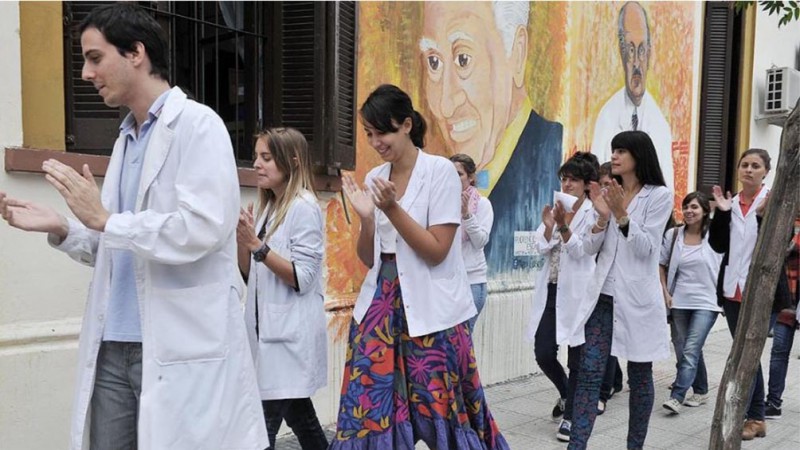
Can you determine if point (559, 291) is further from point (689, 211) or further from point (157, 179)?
point (157, 179)

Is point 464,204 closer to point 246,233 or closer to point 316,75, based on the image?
point 316,75

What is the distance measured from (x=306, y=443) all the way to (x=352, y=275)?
2071mm

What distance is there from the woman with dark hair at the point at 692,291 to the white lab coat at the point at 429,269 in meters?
3.32

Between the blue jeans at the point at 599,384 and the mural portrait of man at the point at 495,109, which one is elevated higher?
the mural portrait of man at the point at 495,109

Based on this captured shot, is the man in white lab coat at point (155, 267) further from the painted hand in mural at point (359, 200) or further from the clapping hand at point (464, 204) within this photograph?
the clapping hand at point (464, 204)

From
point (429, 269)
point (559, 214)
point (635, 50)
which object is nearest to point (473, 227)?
point (559, 214)

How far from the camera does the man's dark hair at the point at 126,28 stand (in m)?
2.15

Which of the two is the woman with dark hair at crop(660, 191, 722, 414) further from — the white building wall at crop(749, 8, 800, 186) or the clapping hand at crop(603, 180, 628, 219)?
the white building wall at crop(749, 8, 800, 186)

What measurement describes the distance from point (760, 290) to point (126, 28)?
2.30 meters

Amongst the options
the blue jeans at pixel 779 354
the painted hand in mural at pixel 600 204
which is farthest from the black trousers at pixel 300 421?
the blue jeans at pixel 779 354

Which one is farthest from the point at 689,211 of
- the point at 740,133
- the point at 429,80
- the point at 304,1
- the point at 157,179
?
the point at 740,133

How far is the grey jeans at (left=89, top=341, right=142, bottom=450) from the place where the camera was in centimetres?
222

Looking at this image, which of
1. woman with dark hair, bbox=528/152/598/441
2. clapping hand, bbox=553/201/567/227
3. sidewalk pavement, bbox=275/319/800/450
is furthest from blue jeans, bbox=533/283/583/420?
clapping hand, bbox=553/201/567/227

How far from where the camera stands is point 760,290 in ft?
8.45
